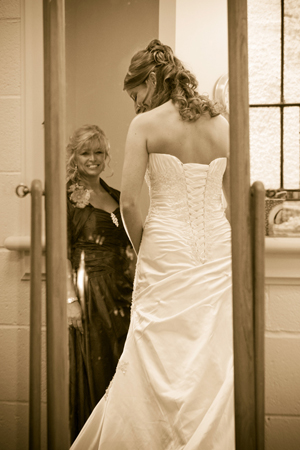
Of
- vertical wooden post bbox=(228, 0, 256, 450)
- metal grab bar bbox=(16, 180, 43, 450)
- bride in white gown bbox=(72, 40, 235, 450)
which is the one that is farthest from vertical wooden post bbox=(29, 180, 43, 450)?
bride in white gown bbox=(72, 40, 235, 450)

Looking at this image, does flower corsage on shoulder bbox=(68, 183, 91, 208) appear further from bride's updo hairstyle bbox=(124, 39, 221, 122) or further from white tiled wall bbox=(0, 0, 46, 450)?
bride's updo hairstyle bbox=(124, 39, 221, 122)

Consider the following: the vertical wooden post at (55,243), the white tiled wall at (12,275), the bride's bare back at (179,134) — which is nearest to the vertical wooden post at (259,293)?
the vertical wooden post at (55,243)

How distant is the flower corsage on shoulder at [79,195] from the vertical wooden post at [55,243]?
0.41m

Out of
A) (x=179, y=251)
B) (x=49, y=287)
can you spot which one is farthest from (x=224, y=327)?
(x=49, y=287)

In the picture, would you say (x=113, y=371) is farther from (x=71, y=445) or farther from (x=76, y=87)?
(x=76, y=87)

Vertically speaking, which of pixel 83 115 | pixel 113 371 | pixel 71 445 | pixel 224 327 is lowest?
pixel 71 445

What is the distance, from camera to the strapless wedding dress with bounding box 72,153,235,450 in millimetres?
873

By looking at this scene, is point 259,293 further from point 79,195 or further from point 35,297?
point 79,195

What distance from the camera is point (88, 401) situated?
3.14ft

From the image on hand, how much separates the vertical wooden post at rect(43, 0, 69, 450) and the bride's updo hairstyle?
0.39 meters

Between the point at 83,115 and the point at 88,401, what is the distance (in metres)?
0.64

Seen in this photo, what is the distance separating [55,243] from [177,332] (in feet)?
1.45

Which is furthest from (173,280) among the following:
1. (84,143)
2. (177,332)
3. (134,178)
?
(84,143)

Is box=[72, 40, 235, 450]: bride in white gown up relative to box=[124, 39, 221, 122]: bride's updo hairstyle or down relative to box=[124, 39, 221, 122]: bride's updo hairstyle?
down
